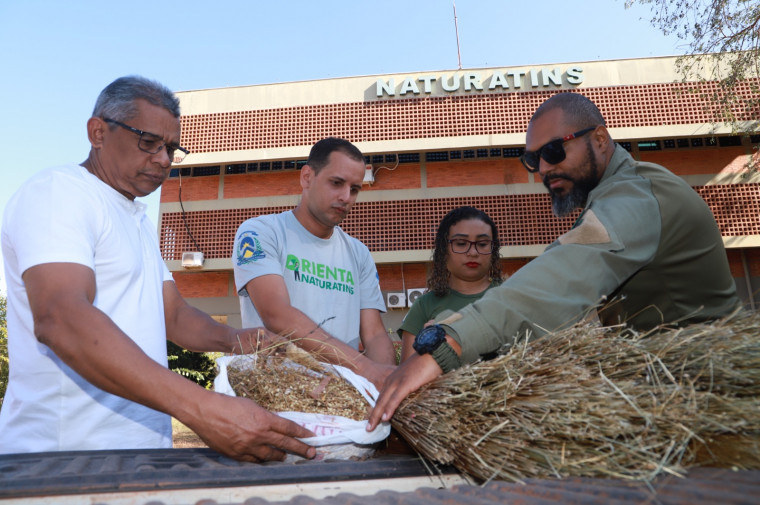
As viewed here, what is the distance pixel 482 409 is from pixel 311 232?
1925 millimetres

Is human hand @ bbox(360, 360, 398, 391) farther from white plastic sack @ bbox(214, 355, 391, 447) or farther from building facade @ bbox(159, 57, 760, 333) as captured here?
building facade @ bbox(159, 57, 760, 333)

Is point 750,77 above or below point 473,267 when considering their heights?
above

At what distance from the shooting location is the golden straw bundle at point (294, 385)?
5.63ft

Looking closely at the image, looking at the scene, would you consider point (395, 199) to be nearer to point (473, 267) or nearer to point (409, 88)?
point (409, 88)

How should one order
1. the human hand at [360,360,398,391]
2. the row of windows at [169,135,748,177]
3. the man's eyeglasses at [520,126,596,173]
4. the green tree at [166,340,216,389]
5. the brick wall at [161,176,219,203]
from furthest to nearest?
the brick wall at [161,176,219,203], the row of windows at [169,135,748,177], the green tree at [166,340,216,389], the man's eyeglasses at [520,126,596,173], the human hand at [360,360,398,391]

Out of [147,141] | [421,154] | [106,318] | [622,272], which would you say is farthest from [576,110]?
[421,154]

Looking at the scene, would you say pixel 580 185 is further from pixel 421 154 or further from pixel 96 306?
pixel 421 154

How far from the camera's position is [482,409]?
142cm

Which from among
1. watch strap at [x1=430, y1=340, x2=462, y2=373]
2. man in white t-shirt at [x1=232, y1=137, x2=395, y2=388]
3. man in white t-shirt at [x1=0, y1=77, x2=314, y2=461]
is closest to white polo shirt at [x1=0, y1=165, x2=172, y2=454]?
man in white t-shirt at [x1=0, y1=77, x2=314, y2=461]

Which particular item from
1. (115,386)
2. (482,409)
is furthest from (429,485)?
(115,386)

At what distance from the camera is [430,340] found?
5.23 feet

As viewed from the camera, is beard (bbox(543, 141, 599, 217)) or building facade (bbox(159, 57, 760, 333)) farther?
building facade (bbox(159, 57, 760, 333))

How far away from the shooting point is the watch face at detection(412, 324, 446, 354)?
1591 mm

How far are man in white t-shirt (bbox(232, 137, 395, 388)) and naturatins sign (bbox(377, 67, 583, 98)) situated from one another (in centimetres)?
1582
